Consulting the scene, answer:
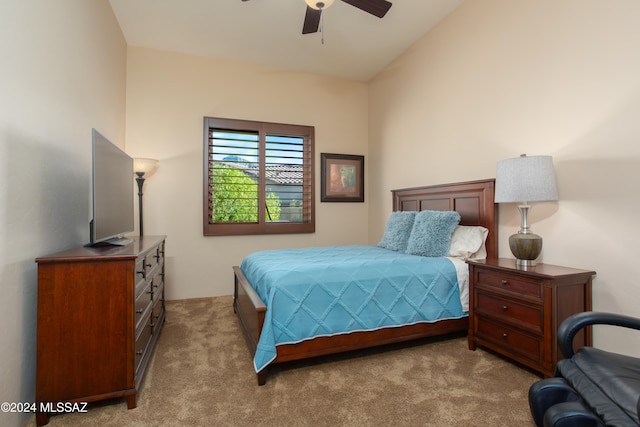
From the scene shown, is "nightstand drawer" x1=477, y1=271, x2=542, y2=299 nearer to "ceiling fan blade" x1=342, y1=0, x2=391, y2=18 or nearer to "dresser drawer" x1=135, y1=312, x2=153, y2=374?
"ceiling fan blade" x1=342, y1=0, x2=391, y2=18

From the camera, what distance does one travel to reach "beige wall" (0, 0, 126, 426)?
1455 mm

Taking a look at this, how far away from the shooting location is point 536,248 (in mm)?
2113

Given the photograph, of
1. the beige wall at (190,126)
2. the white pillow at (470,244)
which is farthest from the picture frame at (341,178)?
the white pillow at (470,244)

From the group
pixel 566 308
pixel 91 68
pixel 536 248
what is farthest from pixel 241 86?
pixel 566 308

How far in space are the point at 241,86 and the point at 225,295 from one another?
9.03 feet

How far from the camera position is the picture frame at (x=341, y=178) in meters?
4.52

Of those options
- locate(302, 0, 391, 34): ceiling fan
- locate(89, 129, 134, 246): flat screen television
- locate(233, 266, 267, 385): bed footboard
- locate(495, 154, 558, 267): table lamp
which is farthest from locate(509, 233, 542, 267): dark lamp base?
locate(89, 129, 134, 246): flat screen television

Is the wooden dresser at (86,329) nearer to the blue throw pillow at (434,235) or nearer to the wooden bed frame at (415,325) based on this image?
the wooden bed frame at (415,325)

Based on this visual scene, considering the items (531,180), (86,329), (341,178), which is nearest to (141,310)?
(86,329)

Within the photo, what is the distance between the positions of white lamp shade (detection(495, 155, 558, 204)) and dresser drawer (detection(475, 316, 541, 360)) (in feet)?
2.88

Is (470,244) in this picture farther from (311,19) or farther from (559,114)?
(311,19)

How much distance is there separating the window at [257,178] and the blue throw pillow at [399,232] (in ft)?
4.61

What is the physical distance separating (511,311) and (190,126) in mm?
3874

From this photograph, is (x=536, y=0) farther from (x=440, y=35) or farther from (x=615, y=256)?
(x=615, y=256)
